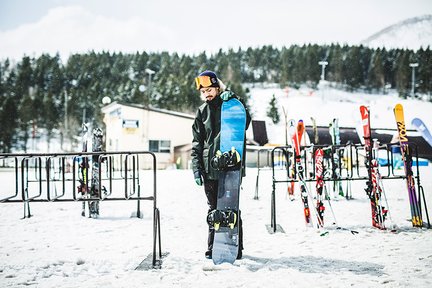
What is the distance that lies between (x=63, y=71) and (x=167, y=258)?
86.9m

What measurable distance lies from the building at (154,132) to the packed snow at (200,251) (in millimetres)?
23642

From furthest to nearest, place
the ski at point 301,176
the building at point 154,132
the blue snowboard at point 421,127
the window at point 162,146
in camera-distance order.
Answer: the window at point 162,146 → the building at point 154,132 → the blue snowboard at point 421,127 → the ski at point 301,176

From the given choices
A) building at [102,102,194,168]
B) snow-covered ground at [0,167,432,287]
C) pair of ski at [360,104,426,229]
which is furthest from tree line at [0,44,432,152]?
pair of ski at [360,104,426,229]

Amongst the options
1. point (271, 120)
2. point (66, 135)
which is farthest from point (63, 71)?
point (271, 120)

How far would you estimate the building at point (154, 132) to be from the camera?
99.3ft

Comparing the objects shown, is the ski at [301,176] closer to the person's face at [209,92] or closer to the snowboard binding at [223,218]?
the snowboard binding at [223,218]

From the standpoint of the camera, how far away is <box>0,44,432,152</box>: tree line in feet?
193

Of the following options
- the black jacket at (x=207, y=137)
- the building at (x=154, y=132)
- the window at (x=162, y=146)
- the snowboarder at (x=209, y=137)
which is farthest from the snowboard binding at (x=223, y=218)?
the window at (x=162, y=146)

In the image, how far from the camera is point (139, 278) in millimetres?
3094

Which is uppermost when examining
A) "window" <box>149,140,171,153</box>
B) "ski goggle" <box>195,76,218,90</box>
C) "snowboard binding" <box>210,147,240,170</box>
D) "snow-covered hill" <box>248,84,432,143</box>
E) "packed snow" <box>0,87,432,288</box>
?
"snow-covered hill" <box>248,84,432,143</box>

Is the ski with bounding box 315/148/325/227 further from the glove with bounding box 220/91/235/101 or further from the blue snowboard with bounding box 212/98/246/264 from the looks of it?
the glove with bounding box 220/91/235/101

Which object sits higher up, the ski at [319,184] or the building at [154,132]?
the building at [154,132]

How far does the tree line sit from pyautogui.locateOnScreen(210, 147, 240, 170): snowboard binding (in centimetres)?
5361

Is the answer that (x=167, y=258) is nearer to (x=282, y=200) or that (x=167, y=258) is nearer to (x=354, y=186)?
(x=282, y=200)
